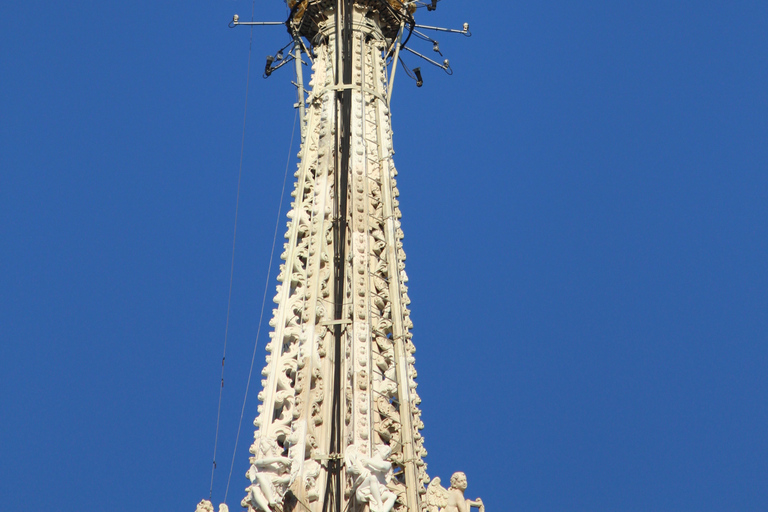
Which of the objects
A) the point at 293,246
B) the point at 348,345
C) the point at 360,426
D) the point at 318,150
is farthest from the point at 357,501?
the point at 318,150

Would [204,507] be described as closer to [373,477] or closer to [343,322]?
[373,477]

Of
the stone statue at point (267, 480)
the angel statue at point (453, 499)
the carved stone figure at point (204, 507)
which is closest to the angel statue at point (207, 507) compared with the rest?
the carved stone figure at point (204, 507)

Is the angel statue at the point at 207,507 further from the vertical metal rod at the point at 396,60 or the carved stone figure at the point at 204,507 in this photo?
the vertical metal rod at the point at 396,60

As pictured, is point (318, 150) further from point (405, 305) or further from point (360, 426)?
point (360, 426)

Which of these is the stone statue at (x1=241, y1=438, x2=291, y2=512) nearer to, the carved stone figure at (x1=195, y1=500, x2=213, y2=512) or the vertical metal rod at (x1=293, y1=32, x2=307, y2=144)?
the carved stone figure at (x1=195, y1=500, x2=213, y2=512)

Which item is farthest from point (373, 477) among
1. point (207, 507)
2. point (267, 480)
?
point (207, 507)

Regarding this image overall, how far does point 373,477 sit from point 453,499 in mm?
2559

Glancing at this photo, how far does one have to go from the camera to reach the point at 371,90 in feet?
141

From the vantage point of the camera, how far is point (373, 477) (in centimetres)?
3534

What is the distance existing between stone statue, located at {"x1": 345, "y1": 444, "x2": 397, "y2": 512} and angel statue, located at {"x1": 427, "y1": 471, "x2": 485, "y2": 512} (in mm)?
1676

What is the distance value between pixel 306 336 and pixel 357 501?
459 cm

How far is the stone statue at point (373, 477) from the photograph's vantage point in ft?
115

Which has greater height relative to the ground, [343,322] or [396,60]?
[396,60]

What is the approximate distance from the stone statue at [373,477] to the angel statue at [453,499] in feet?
5.50
